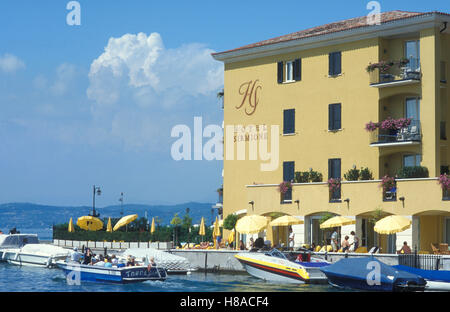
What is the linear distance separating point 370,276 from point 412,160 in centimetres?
1479

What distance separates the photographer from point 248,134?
62.0m

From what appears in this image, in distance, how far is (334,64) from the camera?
57125 millimetres

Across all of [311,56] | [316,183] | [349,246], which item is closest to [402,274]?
[349,246]

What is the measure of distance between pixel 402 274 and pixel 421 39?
18.1m

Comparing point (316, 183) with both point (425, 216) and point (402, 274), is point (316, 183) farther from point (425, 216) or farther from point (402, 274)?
point (402, 274)

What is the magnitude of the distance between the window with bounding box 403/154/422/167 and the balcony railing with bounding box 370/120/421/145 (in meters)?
1.27

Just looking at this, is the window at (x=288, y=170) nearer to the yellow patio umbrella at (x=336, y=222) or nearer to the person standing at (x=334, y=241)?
the person standing at (x=334, y=241)

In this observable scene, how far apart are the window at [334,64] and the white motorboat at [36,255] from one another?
23037mm

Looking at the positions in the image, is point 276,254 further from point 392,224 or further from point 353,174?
A: point 353,174

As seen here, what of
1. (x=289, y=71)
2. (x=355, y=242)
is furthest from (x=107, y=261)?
(x=289, y=71)

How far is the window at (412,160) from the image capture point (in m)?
52.9

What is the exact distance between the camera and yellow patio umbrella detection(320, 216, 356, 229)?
50781 mm

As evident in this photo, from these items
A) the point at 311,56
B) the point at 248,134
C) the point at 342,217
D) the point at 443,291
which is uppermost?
the point at 311,56
